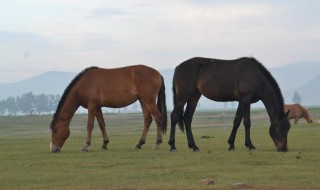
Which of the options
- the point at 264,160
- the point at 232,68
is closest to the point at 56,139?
the point at 232,68

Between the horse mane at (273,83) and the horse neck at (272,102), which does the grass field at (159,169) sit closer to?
the horse neck at (272,102)

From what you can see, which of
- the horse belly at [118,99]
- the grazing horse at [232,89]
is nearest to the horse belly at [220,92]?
the grazing horse at [232,89]

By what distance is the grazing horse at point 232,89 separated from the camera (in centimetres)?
1603

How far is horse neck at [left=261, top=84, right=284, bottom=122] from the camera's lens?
16.0m

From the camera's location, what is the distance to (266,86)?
16109mm

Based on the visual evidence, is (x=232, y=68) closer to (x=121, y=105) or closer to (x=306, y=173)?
(x=121, y=105)

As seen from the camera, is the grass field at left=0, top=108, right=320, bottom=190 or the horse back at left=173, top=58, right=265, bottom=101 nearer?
the grass field at left=0, top=108, right=320, bottom=190

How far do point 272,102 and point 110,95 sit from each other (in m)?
4.97

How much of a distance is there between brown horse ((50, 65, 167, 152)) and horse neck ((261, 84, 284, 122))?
Answer: 11.1 ft

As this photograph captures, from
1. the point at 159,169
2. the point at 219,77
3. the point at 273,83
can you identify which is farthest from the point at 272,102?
the point at 159,169

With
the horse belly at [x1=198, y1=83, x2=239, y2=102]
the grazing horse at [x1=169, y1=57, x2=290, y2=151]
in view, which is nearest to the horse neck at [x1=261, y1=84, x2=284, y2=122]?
the grazing horse at [x1=169, y1=57, x2=290, y2=151]

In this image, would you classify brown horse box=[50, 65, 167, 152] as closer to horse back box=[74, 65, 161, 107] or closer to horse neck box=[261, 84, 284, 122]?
horse back box=[74, 65, 161, 107]

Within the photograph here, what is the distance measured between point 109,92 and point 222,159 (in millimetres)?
5195

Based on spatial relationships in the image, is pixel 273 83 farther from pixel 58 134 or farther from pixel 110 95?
pixel 58 134
